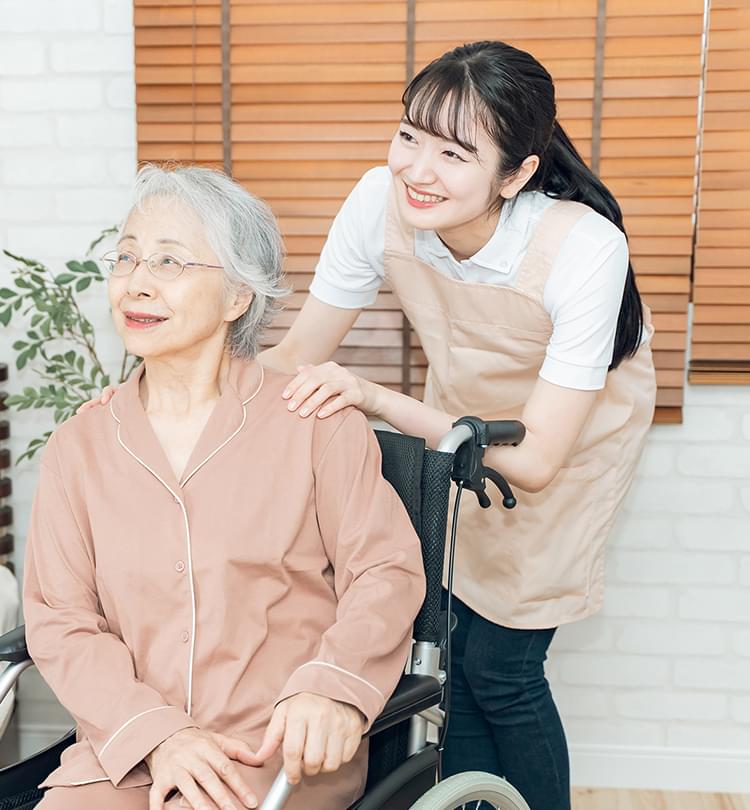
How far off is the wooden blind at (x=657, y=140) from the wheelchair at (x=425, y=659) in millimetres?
899

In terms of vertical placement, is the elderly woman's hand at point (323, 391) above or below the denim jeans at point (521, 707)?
above

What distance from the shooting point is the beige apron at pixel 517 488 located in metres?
1.84

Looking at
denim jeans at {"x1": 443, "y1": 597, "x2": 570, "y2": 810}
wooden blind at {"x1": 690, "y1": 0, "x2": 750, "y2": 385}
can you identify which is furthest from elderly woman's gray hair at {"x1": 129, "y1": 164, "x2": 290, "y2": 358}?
wooden blind at {"x1": 690, "y1": 0, "x2": 750, "y2": 385}

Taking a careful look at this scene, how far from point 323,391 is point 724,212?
1195 millimetres

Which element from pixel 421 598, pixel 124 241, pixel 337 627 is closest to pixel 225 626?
pixel 337 627

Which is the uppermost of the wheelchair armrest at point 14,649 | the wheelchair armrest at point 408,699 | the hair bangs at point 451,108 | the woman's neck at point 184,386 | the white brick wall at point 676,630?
the hair bangs at point 451,108

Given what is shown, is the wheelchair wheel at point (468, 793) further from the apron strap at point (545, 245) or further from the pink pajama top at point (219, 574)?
the apron strap at point (545, 245)

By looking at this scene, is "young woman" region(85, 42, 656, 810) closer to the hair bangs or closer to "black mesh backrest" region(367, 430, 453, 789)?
the hair bangs

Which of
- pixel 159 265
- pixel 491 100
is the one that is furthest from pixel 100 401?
pixel 491 100

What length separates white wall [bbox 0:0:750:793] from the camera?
7.80 ft

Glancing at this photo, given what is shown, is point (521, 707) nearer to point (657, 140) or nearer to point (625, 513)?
point (625, 513)

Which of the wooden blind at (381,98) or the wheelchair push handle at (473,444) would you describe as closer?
the wheelchair push handle at (473,444)

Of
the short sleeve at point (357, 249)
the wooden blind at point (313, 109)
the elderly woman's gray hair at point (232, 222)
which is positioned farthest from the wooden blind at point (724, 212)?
the elderly woman's gray hair at point (232, 222)

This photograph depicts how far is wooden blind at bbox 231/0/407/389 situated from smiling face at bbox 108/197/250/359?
2.44 feet
